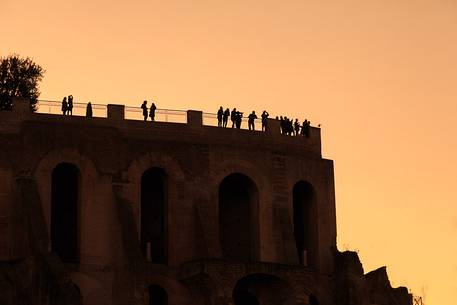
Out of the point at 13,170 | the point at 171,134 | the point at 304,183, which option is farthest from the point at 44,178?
the point at 304,183

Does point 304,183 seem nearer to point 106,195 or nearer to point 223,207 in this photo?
point 223,207

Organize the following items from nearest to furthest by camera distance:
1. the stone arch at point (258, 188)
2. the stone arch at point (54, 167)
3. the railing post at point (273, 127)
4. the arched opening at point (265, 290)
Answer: the stone arch at point (54, 167) → the arched opening at point (265, 290) → the stone arch at point (258, 188) → the railing post at point (273, 127)

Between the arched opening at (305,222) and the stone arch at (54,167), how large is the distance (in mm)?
10404

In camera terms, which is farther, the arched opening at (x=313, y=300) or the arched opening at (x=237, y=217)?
the arched opening at (x=237, y=217)

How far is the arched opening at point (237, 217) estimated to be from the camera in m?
86.6

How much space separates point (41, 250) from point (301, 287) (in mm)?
10847

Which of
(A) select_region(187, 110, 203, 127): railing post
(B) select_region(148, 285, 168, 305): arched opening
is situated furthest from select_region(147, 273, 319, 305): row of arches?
(A) select_region(187, 110, 203, 127): railing post

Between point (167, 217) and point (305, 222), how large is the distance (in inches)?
298

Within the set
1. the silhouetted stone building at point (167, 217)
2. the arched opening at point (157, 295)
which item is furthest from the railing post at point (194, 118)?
the arched opening at point (157, 295)

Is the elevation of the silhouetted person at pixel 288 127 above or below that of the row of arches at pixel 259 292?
above

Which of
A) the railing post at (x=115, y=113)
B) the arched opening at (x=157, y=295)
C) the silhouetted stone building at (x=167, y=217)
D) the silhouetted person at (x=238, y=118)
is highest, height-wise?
the silhouetted person at (x=238, y=118)

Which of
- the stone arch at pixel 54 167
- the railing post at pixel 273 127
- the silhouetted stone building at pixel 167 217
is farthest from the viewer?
the railing post at pixel 273 127

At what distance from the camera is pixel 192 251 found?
83.9m

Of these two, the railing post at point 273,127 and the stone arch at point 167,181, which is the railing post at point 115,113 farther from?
the railing post at point 273,127
